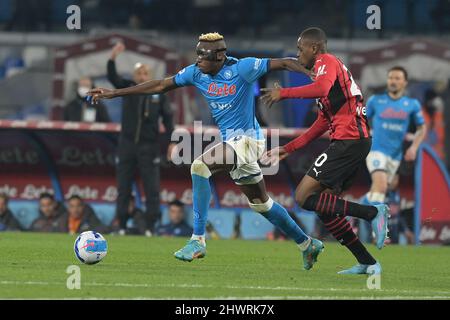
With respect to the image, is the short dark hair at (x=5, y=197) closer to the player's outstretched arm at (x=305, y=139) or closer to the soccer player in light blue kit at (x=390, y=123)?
the soccer player in light blue kit at (x=390, y=123)

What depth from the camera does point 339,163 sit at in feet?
35.6

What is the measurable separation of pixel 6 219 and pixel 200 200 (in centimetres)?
686

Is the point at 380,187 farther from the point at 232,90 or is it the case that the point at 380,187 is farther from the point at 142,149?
the point at 232,90

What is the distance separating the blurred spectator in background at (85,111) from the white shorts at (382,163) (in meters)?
4.35

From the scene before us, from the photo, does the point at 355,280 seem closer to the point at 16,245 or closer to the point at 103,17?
the point at 16,245

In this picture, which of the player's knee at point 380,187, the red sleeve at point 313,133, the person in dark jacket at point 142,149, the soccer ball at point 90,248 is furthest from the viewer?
the person in dark jacket at point 142,149

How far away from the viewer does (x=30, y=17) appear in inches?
992

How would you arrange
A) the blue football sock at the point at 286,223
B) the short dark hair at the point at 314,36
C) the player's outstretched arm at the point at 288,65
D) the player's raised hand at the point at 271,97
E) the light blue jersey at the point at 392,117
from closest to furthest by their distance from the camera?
1. the player's raised hand at the point at 271,97
2. the short dark hair at the point at 314,36
3. the player's outstretched arm at the point at 288,65
4. the blue football sock at the point at 286,223
5. the light blue jersey at the point at 392,117

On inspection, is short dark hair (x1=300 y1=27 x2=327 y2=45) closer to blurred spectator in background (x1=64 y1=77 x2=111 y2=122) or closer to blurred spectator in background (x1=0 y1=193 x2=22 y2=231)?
blurred spectator in background (x1=0 y1=193 x2=22 y2=231)

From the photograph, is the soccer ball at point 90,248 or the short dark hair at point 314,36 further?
the soccer ball at point 90,248

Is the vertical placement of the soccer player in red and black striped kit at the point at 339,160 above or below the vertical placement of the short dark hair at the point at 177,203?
above

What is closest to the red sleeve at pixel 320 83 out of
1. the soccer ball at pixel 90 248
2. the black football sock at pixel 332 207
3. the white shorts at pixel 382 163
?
the black football sock at pixel 332 207

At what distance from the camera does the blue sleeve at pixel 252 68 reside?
1135 cm

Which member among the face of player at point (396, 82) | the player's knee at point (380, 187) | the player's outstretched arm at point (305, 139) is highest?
the face of player at point (396, 82)
